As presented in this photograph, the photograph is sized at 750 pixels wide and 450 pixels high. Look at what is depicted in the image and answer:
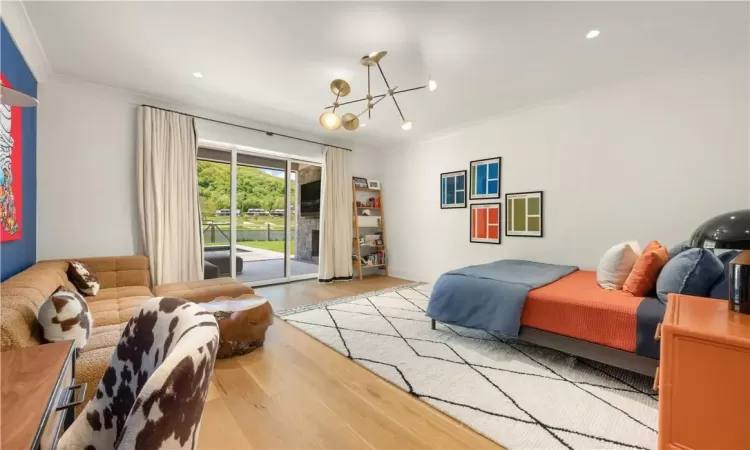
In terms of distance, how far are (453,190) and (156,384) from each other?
4600mm

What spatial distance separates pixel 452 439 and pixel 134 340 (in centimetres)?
147

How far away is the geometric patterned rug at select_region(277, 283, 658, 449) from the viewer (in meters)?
1.56

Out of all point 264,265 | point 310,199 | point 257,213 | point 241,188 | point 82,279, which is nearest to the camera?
point 82,279

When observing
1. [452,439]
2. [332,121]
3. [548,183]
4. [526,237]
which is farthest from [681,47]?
[452,439]

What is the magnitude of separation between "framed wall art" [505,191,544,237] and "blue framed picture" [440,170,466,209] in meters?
0.70

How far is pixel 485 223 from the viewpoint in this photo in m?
4.37

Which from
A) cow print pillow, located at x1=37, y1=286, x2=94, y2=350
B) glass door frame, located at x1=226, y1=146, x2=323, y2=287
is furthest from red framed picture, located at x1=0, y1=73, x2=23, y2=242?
glass door frame, located at x1=226, y1=146, x2=323, y2=287

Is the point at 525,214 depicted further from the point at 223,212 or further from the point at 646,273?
the point at 223,212

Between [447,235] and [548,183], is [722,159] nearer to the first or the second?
[548,183]

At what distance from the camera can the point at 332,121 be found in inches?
98.7

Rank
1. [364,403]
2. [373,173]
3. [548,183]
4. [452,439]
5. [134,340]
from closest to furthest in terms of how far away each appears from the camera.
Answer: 1. [134,340]
2. [452,439]
3. [364,403]
4. [548,183]
5. [373,173]

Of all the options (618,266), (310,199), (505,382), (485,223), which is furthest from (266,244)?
(618,266)

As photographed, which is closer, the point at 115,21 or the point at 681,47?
the point at 115,21

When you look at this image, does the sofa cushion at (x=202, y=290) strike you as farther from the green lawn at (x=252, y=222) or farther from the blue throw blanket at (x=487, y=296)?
the blue throw blanket at (x=487, y=296)
